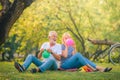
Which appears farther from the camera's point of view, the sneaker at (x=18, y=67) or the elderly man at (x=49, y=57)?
the elderly man at (x=49, y=57)

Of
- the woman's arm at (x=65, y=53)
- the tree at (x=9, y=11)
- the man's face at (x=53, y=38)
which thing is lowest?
the woman's arm at (x=65, y=53)

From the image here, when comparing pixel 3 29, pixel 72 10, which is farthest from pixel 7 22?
pixel 72 10

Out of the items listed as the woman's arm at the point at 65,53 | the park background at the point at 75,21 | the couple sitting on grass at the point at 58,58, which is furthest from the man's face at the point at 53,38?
the park background at the point at 75,21

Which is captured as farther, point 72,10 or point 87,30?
point 87,30

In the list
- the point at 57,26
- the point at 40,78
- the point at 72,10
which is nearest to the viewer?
the point at 40,78

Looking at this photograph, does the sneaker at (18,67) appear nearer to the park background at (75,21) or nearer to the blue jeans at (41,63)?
the blue jeans at (41,63)

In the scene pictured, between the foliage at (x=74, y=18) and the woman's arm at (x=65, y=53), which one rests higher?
the woman's arm at (x=65, y=53)

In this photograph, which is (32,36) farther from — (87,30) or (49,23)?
(87,30)

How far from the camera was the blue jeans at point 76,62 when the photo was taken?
882 cm

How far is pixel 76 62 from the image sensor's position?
909 centimetres

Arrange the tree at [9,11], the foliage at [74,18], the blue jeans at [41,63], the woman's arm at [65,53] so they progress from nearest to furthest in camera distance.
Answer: the tree at [9,11]
the blue jeans at [41,63]
the woman's arm at [65,53]
the foliage at [74,18]

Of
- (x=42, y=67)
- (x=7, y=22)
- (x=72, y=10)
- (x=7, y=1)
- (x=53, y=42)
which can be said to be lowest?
(x=72, y=10)

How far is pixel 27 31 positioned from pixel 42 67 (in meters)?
19.0

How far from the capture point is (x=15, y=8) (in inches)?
327
